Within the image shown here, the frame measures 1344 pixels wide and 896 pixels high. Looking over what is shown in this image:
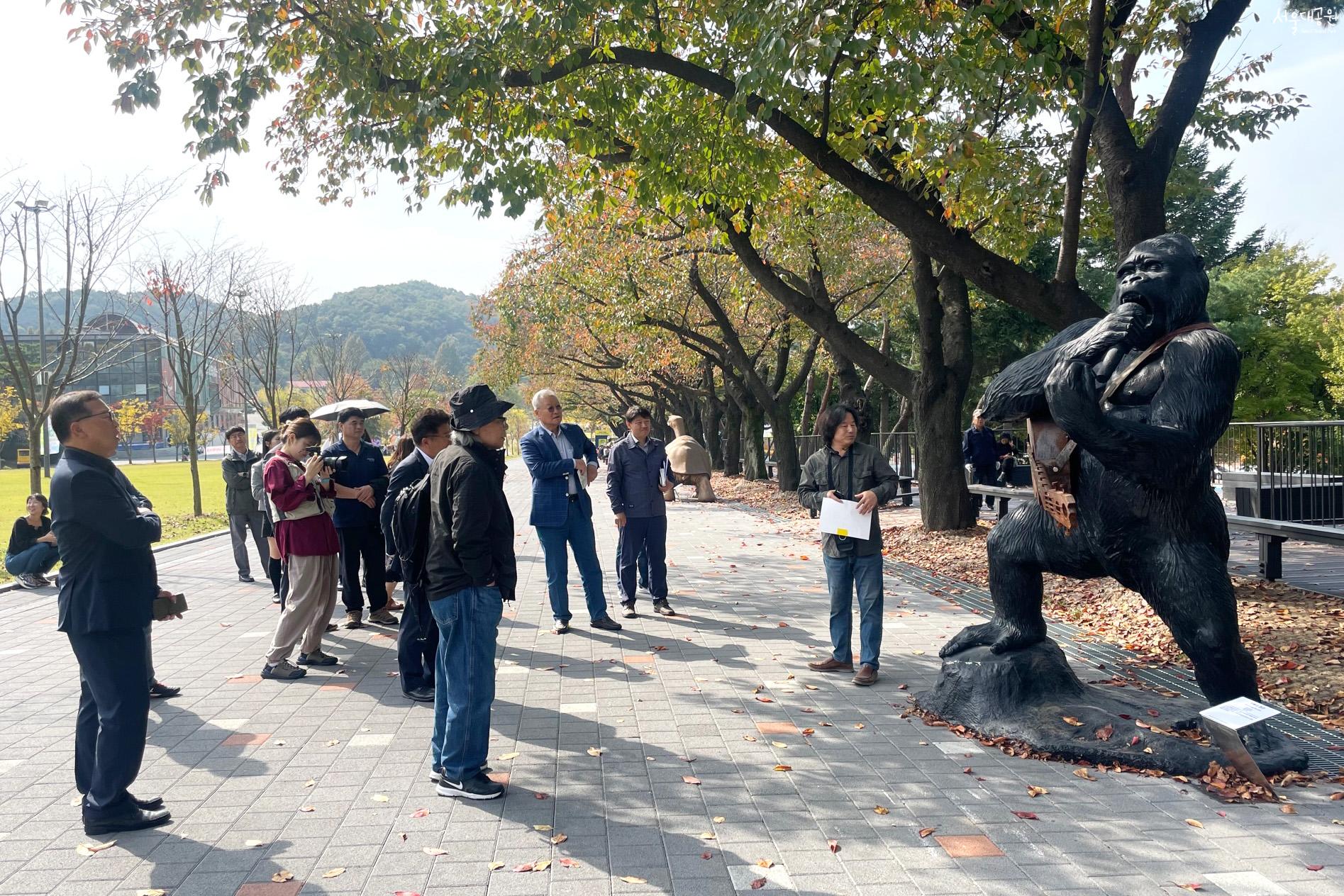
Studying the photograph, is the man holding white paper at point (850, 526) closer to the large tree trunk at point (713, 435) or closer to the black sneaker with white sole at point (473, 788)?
the black sneaker with white sole at point (473, 788)

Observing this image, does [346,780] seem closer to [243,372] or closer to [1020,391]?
[1020,391]

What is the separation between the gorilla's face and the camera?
449 cm

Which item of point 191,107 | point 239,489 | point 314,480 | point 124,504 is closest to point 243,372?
point 239,489

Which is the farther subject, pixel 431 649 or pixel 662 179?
pixel 662 179

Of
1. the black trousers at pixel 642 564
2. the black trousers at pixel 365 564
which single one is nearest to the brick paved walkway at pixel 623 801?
the black trousers at pixel 365 564

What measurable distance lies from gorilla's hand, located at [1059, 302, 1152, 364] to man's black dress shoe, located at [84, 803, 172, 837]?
4.59m

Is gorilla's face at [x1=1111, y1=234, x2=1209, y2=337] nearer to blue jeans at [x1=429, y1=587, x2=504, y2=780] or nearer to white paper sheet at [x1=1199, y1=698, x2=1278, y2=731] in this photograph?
white paper sheet at [x1=1199, y1=698, x2=1278, y2=731]

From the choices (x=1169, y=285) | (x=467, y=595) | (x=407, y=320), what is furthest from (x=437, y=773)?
(x=407, y=320)

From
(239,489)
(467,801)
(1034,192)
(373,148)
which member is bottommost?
(467,801)

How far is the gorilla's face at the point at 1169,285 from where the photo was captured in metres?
4.49

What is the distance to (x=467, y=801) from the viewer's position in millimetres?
4293

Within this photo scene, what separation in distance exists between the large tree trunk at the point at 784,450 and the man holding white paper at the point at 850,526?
17854 mm

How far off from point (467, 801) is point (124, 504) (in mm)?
1978

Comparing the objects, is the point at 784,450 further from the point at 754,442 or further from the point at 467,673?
the point at 467,673
